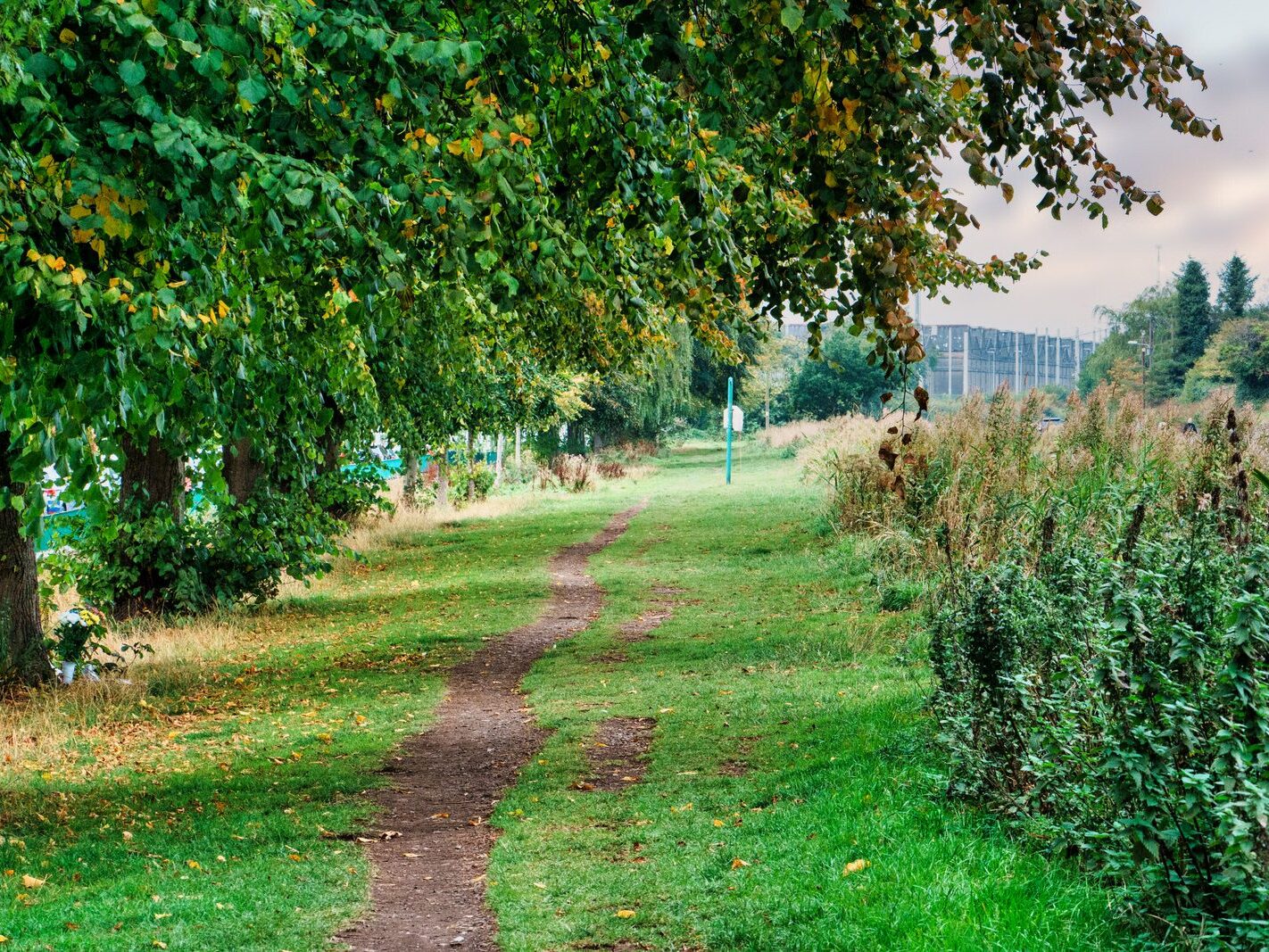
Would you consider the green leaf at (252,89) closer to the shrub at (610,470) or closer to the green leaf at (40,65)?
the green leaf at (40,65)

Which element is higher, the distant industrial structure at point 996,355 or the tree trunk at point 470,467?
the distant industrial structure at point 996,355

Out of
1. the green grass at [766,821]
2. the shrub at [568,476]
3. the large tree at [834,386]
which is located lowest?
the green grass at [766,821]

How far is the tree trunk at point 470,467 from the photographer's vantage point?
93.3 feet

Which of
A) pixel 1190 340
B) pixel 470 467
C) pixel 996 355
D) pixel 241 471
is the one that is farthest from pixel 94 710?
pixel 996 355

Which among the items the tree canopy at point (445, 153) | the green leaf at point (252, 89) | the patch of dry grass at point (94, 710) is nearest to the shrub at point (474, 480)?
the patch of dry grass at point (94, 710)

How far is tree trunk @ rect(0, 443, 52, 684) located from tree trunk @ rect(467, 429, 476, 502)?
15150mm

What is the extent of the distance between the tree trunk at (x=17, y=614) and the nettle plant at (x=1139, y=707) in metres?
8.16

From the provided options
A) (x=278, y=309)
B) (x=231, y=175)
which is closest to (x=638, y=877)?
(x=231, y=175)

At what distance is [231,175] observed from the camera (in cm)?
446

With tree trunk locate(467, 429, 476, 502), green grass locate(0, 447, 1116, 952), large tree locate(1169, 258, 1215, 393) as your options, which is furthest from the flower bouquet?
large tree locate(1169, 258, 1215, 393)

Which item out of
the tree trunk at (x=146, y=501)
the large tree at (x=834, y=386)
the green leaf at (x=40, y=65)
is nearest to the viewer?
the green leaf at (x=40, y=65)

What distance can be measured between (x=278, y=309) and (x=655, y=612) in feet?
26.3

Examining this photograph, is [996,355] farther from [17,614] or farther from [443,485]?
[17,614]

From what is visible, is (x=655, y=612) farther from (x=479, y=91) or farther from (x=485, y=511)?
(x=485, y=511)
